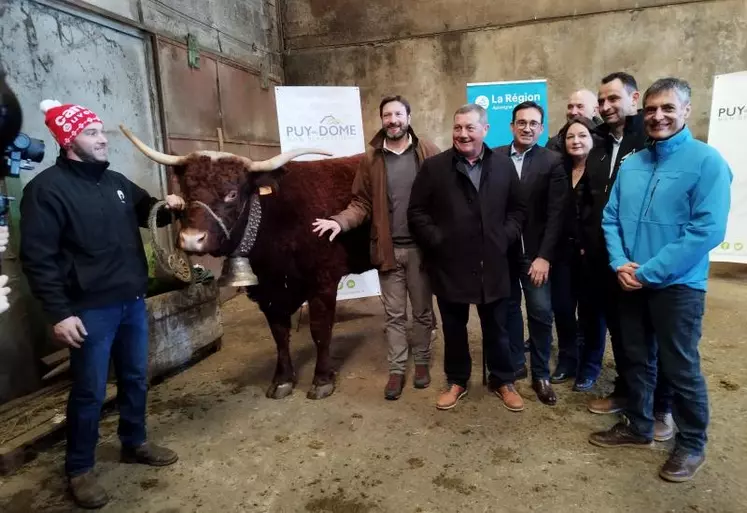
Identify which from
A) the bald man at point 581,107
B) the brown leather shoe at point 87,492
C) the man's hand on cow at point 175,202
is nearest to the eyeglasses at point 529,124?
the bald man at point 581,107

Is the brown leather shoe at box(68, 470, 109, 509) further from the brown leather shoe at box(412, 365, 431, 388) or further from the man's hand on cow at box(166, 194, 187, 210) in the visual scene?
the brown leather shoe at box(412, 365, 431, 388)

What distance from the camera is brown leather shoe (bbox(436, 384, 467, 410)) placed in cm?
309

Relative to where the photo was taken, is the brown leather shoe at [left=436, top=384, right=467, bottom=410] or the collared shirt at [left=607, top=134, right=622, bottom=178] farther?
the brown leather shoe at [left=436, top=384, right=467, bottom=410]

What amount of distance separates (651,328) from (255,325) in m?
3.65

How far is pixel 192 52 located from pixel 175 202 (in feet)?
11.5

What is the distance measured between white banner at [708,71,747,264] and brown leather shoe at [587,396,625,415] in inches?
153

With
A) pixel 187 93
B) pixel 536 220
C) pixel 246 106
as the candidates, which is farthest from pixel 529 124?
pixel 246 106

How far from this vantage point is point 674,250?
215 cm

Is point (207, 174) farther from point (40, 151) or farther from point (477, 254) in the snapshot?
point (477, 254)

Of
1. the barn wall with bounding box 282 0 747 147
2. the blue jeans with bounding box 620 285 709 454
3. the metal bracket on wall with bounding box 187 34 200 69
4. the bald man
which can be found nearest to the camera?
the blue jeans with bounding box 620 285 709 454

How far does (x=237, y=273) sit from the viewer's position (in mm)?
3053

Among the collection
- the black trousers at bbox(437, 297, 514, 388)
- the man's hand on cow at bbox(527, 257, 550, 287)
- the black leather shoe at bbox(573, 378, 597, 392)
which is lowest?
the black leather shoe at bbox(573, 378, 597, 392)

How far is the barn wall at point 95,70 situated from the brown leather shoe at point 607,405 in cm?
363

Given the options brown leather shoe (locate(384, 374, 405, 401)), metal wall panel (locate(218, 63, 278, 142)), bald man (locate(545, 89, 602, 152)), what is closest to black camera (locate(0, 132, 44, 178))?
brown leather shoe (locate(384, 374, 405, 401))
